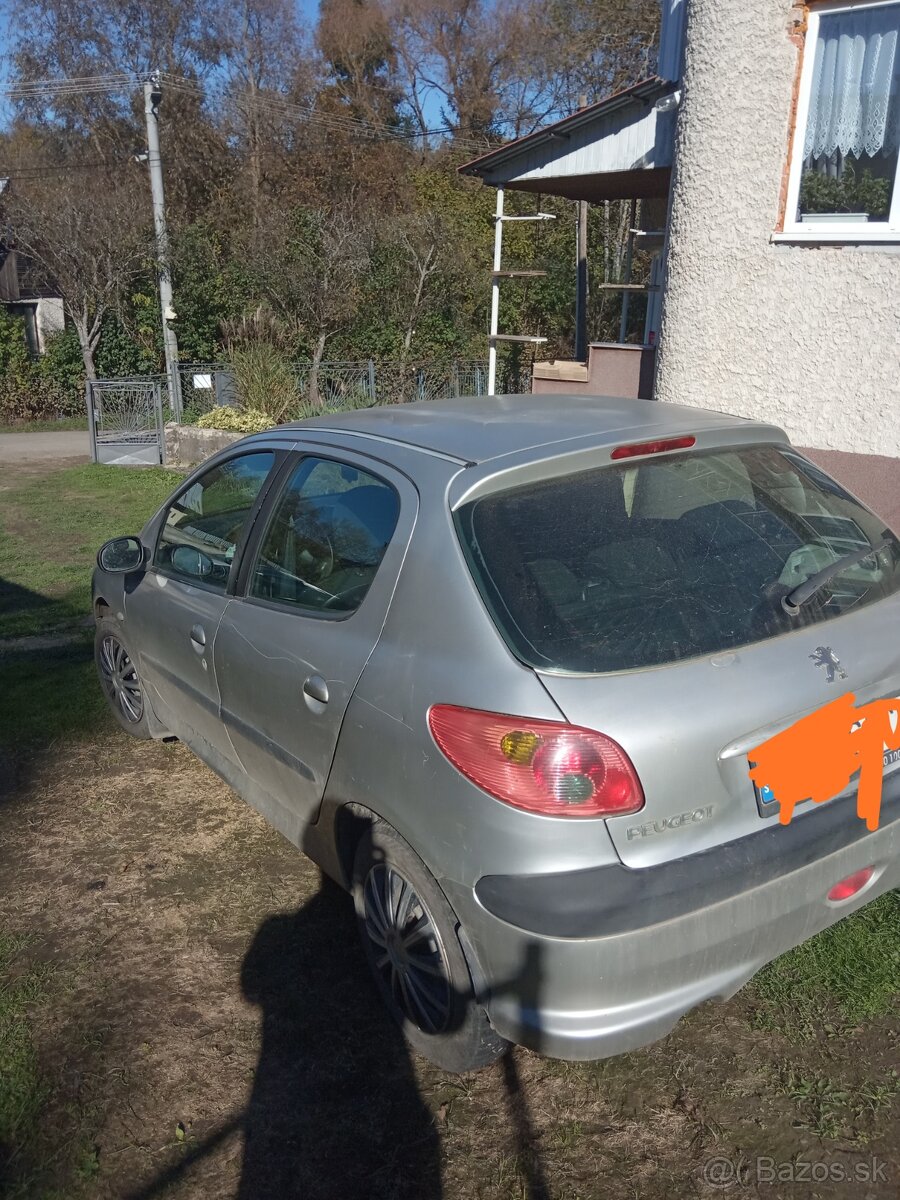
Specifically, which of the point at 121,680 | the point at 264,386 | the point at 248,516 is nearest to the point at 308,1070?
the point at 248,516

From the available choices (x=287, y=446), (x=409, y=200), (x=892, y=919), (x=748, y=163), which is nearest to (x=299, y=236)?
(x=409, y=200)

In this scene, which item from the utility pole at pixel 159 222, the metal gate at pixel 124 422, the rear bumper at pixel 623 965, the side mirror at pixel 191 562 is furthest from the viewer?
the utility pole at pixel 159 222

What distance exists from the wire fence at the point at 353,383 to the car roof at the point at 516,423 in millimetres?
10441

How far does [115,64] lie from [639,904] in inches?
1457

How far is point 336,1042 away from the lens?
9.18 ft

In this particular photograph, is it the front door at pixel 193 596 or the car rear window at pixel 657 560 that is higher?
the car rear window at pixel 657 560

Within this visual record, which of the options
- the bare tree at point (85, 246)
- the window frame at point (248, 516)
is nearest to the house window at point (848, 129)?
the window frame at point (248, 516)

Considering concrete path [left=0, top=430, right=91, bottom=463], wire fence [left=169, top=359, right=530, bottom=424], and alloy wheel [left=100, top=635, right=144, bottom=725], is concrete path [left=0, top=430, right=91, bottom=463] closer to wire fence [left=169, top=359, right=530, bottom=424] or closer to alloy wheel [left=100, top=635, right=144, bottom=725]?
wire fence [left=169, top=359, right=530, bottom=424]

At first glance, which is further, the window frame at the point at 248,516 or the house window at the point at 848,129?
the house window at the point at 848,129

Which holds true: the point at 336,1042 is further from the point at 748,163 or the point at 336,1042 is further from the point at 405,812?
the point at 748,163

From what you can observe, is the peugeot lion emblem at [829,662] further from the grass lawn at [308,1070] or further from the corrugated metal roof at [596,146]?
the corrugated metal roof at [596,146]

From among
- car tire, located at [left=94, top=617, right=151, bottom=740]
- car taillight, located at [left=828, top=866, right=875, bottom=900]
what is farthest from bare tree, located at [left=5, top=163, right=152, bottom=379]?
car taillight, located at [left=828, top=866, right=875, bottom=900]

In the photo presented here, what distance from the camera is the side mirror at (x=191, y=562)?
3.74m

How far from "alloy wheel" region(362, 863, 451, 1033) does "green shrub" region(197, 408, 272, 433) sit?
1155cm
